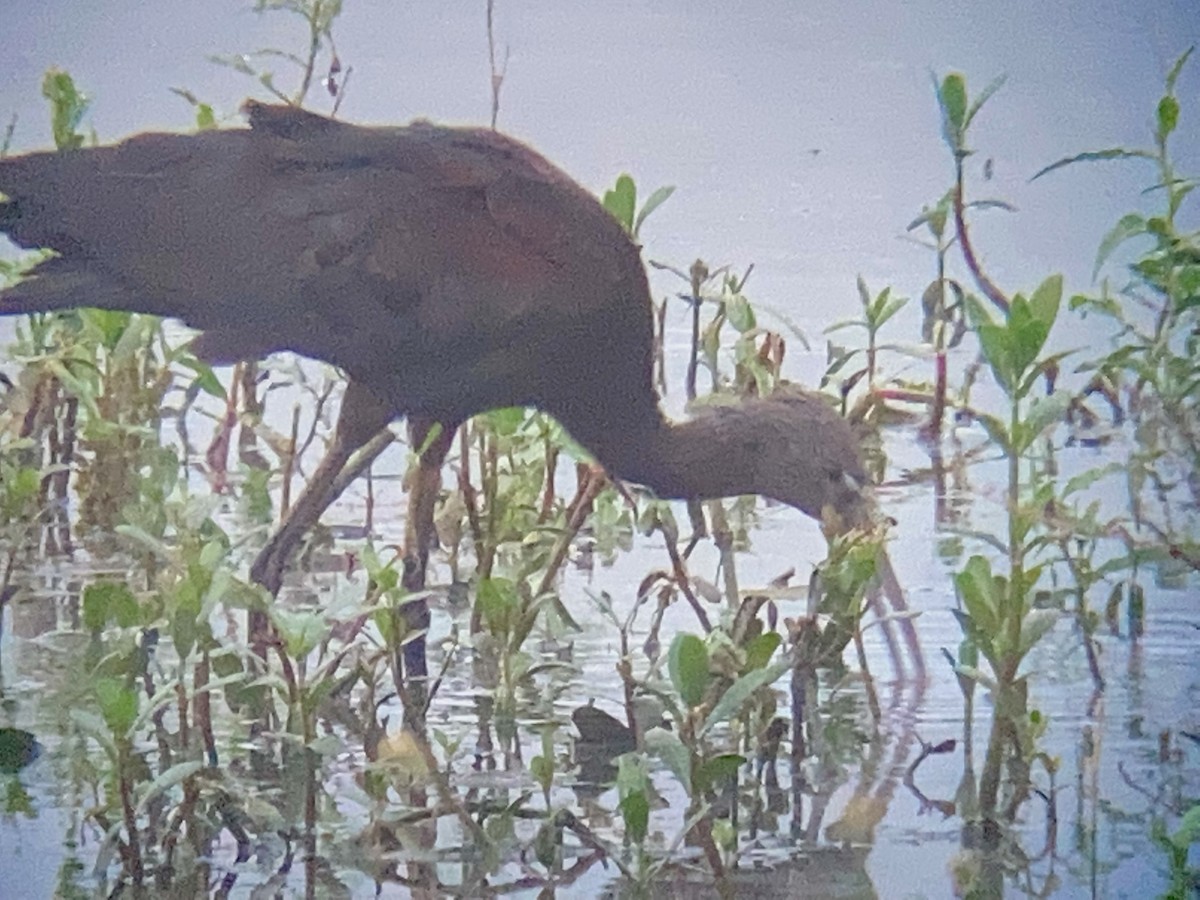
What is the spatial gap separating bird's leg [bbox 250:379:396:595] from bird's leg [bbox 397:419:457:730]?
0.04m

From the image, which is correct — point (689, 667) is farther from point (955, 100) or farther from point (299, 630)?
point (955, 100)

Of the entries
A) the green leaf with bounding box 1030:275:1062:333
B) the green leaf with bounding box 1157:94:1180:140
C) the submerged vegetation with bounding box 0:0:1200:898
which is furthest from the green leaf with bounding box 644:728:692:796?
the green leaf with bounding box 1157:94:1180:140

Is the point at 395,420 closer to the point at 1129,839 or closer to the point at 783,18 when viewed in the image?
the point at 783,18

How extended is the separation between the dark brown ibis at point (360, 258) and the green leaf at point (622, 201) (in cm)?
1

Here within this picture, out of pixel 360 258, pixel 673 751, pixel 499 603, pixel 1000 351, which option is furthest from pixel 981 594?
pixel 360 258

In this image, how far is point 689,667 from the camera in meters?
1.32

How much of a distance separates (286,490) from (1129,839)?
90 cm

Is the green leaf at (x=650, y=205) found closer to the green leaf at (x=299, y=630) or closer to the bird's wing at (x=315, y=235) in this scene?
the bird's wing at (x=315, y=235)

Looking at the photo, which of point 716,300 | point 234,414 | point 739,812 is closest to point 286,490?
point 234,414

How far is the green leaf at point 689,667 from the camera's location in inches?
52.1

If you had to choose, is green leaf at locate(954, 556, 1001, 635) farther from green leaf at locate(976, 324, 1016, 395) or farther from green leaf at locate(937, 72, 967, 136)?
green leaf at locate(937, 72, 967, 136)

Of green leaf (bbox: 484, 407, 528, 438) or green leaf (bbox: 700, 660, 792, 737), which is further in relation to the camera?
green leaf (bbox: 484, 407, 528, 438)

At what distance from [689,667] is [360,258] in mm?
560

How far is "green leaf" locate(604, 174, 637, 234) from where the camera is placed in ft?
5.54
